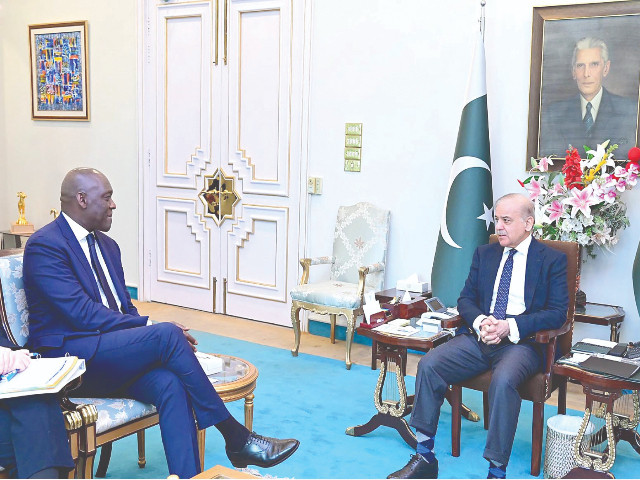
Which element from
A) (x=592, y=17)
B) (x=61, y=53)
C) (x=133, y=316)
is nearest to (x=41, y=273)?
(x=133, y=316)

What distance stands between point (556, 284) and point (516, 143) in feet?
4.86

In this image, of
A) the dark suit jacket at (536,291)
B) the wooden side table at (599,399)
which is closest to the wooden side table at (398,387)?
the dark suit jacket at (536,291)

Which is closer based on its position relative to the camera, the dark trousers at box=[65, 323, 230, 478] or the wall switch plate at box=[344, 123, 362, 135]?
the dark trousers at box=[65, 323, 230, 478]

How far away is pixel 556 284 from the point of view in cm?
328

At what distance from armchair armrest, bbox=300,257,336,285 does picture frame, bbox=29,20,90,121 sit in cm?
284

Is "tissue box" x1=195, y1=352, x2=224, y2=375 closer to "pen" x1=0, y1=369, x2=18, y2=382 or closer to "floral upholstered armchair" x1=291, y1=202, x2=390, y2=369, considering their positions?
"pen" x1=0, y1=369, x2=18, y2=382

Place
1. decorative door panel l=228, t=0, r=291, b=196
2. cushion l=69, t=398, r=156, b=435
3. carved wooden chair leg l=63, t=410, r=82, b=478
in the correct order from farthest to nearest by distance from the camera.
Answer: decorative door panel l=228, t=0, r=291, b=196 < cushion l=69, t=398, r=156, b=435 < carved wooden chair leg l=63, t=410, r=82, b=478

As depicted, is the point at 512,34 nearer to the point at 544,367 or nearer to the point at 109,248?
the point at 544,367

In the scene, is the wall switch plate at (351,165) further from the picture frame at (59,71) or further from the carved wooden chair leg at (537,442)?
the picture frame at (59,71)

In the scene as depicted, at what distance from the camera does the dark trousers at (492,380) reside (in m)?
2.95

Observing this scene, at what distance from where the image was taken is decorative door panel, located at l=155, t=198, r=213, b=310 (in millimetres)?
6098

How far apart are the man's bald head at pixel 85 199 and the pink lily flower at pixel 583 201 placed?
232cm

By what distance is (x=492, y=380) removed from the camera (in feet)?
10.1

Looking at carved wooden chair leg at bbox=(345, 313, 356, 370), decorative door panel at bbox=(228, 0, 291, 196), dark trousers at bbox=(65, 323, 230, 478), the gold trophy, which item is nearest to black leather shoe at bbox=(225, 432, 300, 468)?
dark trousers at bbox=(65, 323, 230, 478)
